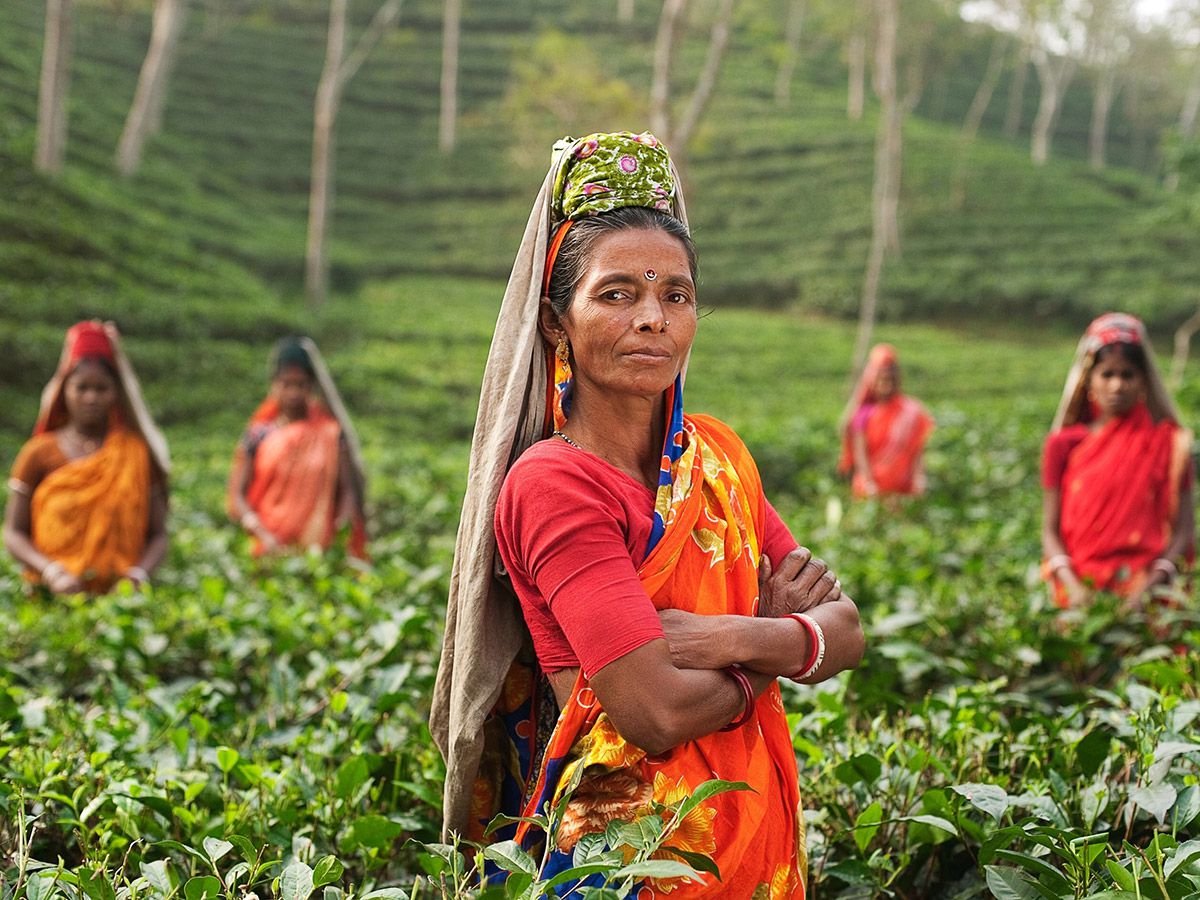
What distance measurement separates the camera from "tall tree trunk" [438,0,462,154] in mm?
28625

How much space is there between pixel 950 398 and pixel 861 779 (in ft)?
62.5

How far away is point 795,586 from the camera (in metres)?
1.71

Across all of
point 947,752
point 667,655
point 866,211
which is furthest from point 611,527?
point 866,211

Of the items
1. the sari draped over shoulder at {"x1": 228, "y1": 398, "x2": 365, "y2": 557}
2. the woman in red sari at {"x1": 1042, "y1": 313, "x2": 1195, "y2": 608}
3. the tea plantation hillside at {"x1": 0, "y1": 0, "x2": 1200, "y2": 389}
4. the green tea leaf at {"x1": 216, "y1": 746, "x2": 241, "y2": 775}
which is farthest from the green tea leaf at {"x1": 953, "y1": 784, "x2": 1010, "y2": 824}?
the tea plantation hillside at {"x1": 0, "y1": 0, "x2": 1200, "y2": 389}

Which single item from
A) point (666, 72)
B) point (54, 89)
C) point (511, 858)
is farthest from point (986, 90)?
point (511, 858)

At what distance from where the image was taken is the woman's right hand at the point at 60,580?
4523mm

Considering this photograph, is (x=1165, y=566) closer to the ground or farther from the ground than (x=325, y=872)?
closer to the ground

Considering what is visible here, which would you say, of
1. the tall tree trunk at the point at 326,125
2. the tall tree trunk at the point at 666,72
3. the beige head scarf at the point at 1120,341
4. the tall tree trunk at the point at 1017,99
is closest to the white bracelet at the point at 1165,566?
the beige head scarf at the point at 1120,341

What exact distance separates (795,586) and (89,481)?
12.7 feet

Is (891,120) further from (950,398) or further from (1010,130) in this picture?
(1010,130)

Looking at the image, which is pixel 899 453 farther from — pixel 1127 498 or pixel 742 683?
pixel 742 683

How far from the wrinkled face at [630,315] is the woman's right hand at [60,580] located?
11.8 ft

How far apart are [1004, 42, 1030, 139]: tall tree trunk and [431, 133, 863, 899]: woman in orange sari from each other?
38.7 meters

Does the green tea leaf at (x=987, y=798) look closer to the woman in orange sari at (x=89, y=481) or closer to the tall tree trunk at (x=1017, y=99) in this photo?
the woman in orange sari at (x=89, y=481)
